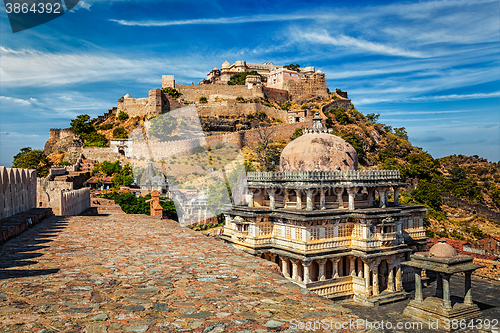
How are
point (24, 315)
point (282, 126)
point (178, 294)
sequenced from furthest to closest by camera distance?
point (282, 126)
point (178, 294)
point (24, 315)

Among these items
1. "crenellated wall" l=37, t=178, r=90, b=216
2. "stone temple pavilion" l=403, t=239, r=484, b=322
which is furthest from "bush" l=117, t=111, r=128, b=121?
"stone temple pavilion" l=403, t=239, r=484, b=322

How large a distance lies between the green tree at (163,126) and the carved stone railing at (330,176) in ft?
124

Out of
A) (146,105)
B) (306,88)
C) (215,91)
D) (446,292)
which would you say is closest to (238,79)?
(215,91)

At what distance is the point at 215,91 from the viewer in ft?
224

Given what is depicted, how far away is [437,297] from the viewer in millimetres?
14281

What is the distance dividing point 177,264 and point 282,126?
52.5 metres

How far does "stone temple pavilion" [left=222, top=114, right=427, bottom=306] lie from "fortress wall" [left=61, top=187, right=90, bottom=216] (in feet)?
24.3

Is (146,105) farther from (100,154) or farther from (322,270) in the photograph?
(322,270)

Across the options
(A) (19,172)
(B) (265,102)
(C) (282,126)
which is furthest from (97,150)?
(A) (19,172)

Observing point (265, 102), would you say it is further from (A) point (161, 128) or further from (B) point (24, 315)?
(B) point (24, 315)

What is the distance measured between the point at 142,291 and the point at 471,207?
5096cm

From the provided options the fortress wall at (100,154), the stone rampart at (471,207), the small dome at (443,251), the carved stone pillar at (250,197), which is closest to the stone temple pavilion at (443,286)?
the small dome at (443,251)

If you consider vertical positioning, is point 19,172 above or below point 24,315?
above

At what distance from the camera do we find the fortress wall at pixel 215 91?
66.3 m
